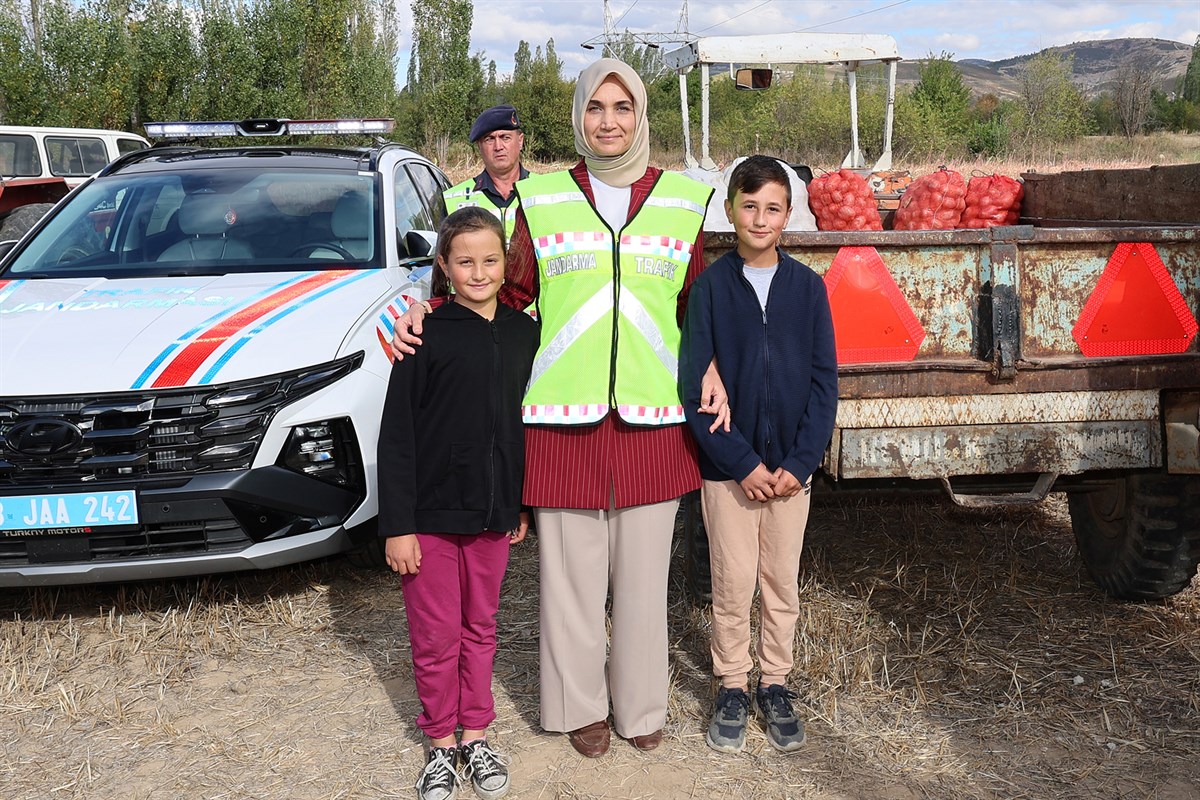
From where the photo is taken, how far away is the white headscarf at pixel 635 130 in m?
2.70

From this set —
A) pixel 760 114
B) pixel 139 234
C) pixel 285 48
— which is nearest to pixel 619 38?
pixel 760 114

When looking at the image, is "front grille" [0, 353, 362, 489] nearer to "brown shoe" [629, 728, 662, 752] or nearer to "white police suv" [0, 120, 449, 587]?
"white police suv" [0, 120, 449, 587]

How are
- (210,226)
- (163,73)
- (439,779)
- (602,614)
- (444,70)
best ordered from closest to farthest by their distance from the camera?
(439,779) → (602,614) → (210,226) → (163,73) → (444,70)

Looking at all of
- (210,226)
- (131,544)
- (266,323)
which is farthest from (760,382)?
(210,226)

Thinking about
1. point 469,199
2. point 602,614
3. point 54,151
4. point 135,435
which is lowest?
point 602,614

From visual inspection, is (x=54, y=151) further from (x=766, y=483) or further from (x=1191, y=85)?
(x=1191, y=85)

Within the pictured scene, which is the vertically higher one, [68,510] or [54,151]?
[54,151]

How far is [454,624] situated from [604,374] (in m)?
0.77

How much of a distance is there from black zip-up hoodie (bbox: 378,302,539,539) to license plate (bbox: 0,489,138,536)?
118 cm

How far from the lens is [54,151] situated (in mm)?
12633

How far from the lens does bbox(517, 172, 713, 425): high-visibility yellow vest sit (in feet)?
9.00

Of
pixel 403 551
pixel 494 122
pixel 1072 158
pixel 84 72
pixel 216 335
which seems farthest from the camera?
pixel 1072 158

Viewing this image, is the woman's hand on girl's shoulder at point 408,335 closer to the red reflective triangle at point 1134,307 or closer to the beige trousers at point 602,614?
the beige trousers at point 602,614

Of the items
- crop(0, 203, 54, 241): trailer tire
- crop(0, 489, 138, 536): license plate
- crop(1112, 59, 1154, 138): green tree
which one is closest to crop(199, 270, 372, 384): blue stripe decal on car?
crop(0, 489, 138, 536): license plate
